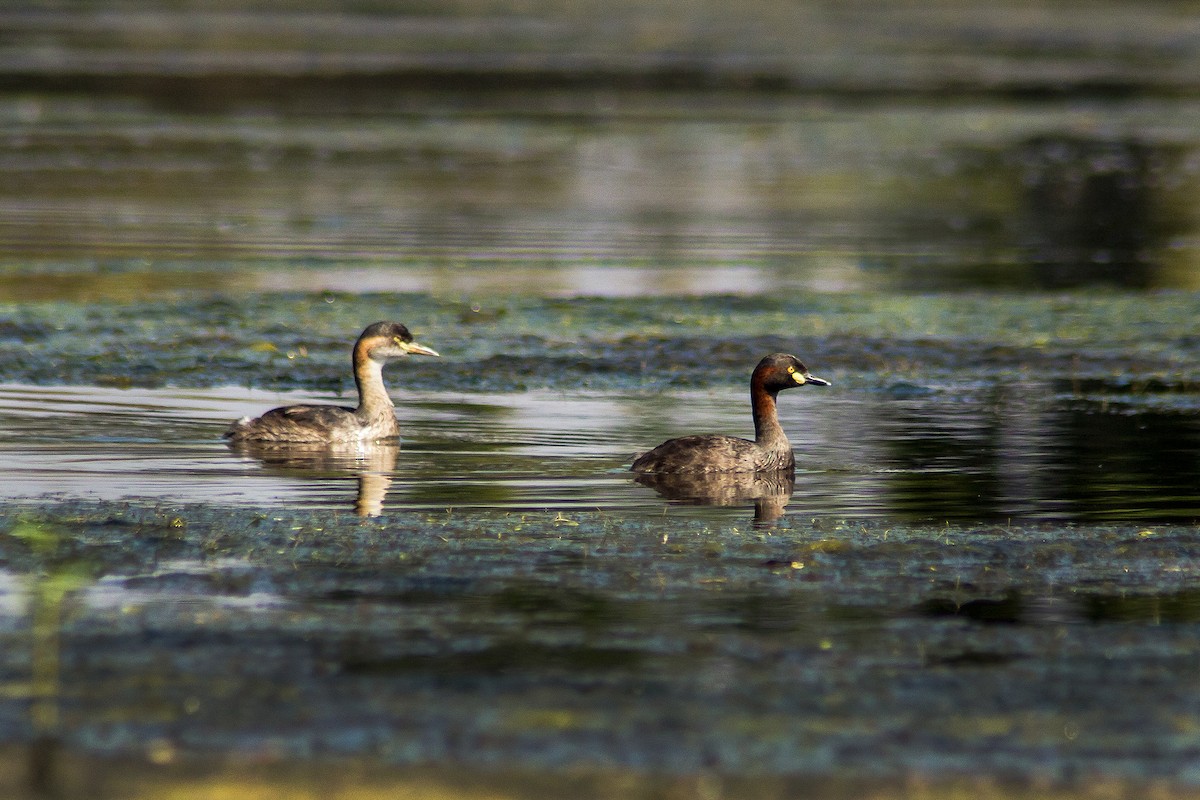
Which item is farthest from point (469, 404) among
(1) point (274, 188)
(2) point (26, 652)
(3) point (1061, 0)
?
(3) point (1061, 0)

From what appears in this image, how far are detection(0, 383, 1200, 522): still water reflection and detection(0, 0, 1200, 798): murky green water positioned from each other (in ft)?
0.20

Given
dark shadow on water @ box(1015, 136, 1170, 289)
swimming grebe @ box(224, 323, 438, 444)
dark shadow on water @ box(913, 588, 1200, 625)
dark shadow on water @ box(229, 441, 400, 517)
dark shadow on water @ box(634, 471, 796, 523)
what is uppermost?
dark shadow on water @ box(1015, 136, 1170, 289)

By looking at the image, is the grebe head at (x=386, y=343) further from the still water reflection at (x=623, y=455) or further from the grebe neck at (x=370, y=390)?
the still water reflection at (x=623, y=455)

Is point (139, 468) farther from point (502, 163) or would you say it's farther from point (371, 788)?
point (502, 163)

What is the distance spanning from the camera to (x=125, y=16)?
72.9 metres

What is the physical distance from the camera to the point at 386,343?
1462 cm

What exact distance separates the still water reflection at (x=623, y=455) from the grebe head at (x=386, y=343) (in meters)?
0.49

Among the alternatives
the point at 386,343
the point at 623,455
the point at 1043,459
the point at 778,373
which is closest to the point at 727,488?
the point at 623,455

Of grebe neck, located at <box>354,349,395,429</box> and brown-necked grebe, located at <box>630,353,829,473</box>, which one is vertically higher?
grebe neck, located at <box>354,349,395,429</box>

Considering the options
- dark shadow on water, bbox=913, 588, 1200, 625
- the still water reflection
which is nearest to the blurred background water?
the still water reflection

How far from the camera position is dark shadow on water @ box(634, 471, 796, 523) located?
466 inches

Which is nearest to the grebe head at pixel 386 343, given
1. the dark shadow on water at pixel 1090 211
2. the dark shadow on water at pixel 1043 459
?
the dark shadow on water at pixel 1043 459

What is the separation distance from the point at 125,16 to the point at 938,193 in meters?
47.7

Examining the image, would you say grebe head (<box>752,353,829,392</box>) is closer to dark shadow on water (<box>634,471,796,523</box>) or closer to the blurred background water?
dark shadow on water (<box>634,471,796,523</box>)
